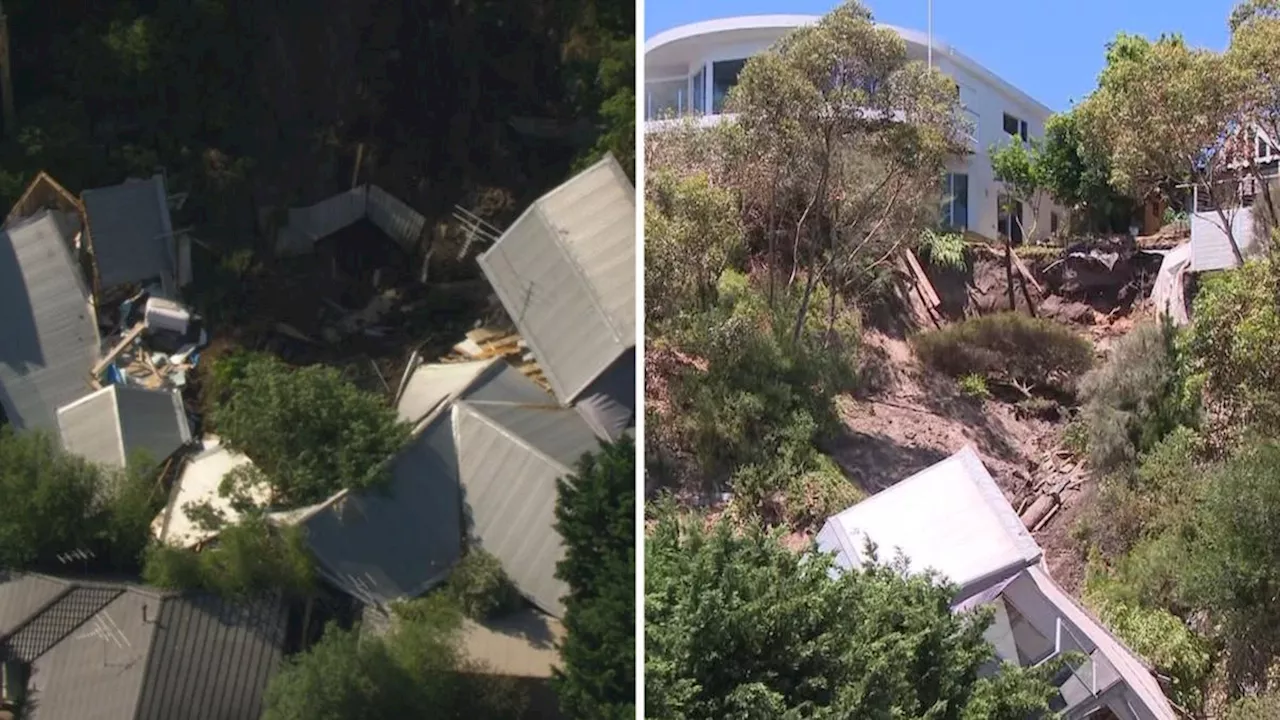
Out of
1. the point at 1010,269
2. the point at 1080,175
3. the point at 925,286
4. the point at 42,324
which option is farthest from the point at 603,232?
the point at 1080,175

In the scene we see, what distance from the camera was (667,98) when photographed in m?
4.29

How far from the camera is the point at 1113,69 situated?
437 centimetres

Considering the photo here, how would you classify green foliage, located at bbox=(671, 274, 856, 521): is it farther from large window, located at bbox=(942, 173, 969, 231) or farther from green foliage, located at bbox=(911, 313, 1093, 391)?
large window, located at bbox=(942, 173, 969, 231)

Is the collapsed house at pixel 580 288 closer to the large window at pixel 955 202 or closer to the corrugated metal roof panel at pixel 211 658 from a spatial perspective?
the corrugated metal roof panel at pixel 211 658

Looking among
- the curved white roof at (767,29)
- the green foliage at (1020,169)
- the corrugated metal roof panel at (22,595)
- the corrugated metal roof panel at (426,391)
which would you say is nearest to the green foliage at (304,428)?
the corrugated metal roof panel at (426,391)

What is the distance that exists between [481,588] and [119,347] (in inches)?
18.7

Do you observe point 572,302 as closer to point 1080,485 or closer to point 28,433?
point 28,433

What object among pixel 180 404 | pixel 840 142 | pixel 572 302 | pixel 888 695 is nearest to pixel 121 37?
pixel 180 404

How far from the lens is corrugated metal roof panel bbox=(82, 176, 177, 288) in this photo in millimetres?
1403

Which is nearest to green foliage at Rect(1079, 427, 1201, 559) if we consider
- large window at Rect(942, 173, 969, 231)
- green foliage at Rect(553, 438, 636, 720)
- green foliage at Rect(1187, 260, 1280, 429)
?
green foliage at Rect(1187, 260, 1280, 429)

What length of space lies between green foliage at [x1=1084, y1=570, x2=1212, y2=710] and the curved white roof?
187 cm

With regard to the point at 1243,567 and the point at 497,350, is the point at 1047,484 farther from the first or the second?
the point at 497,350

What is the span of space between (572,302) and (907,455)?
311cm

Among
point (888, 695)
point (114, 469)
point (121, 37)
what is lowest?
point (888, 695)
